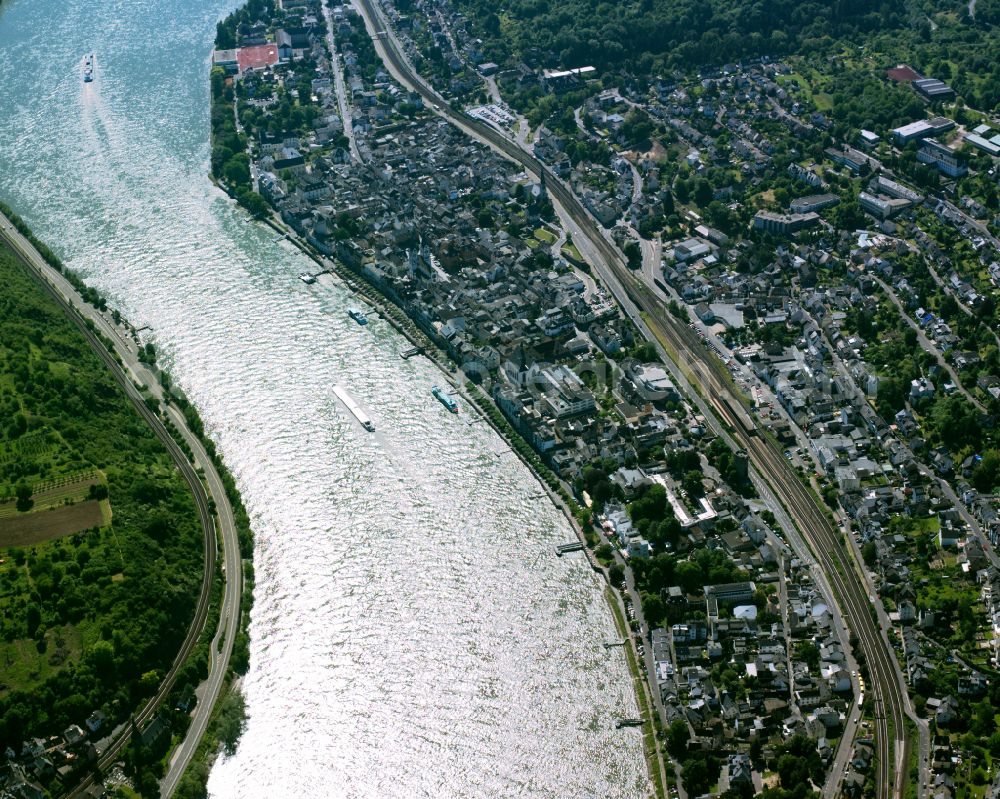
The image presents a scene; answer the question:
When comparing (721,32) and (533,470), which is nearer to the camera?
(533,470)

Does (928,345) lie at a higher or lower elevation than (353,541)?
lower

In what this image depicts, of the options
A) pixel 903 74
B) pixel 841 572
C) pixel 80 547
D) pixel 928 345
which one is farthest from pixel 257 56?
pixel 841 572

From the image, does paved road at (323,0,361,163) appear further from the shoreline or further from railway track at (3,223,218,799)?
railway track at (3,223,218,799)

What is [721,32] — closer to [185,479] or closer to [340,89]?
[340,89]

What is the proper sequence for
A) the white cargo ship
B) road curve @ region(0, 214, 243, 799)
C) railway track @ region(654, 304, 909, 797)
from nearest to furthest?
railway track @ region(654, 304, 909, 797)
road curve @ region(0, 214, 243, 799)
the white cargo ship

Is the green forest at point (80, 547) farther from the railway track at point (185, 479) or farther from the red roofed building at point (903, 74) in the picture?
the red roofed building at point (903, 74)

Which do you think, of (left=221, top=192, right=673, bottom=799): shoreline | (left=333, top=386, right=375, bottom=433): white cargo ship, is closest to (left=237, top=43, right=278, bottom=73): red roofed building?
(left=221, top=192, right=673, bottom=799): shoreline

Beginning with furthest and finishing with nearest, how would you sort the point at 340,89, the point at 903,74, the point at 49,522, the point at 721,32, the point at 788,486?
the point at 721,32
the point at 340,89
the point at 903,74
the point at 788,486
the point at 49,522

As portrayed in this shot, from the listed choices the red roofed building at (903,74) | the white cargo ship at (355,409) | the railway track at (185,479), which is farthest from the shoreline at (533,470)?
the red roofed building at (903,74)
